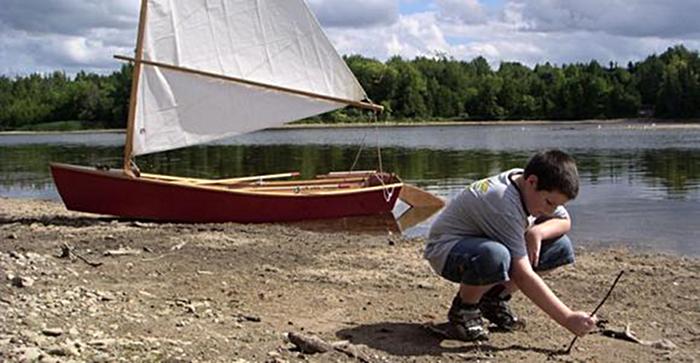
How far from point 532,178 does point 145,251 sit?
606 cm

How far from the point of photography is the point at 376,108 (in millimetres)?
17391

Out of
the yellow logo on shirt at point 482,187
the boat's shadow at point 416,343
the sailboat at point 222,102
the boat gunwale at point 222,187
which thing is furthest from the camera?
the sailboat at point 222,102

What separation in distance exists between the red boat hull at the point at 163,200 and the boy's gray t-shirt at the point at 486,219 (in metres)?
9.36

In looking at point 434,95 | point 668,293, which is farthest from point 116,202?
point 434,95

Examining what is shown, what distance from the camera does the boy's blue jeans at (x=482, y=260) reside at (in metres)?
5.34

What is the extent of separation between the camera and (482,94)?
14912cm

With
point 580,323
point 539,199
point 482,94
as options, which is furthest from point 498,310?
point 482,94

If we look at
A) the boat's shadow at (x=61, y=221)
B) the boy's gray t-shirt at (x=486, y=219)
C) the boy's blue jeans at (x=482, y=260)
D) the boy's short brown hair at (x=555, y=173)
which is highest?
the boy's short brown hair at (x=555, y=173)

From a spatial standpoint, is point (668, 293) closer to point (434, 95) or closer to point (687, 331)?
point (687, 331)

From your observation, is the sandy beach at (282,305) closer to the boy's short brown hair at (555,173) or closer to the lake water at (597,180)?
the boy's short brown hair at (555,173)

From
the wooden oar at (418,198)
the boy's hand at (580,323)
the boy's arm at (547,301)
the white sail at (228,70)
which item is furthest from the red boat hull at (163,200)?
the boy's hand at (580,323)

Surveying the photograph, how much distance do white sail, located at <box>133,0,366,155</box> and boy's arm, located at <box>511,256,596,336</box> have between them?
10.8 metres

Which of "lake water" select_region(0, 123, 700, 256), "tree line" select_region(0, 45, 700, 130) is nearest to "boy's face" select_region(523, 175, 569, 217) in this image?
"lake water" select_region(0, 123, 700, 256)

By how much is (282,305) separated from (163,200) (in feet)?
26.3
